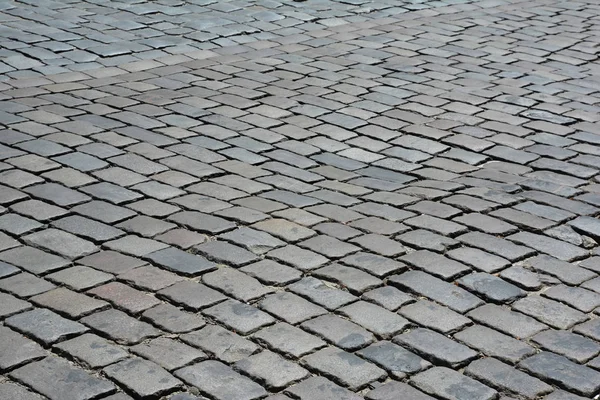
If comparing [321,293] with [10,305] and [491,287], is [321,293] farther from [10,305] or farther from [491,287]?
[10,305]

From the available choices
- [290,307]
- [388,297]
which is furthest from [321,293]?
[388,297]

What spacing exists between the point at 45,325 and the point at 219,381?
833 millimetres

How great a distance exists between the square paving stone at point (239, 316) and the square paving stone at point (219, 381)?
290mm

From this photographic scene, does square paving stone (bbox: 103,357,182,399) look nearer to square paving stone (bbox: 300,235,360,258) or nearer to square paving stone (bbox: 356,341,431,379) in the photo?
square paving stone (bbox: 356,341,431,379)

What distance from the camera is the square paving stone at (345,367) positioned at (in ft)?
11.8

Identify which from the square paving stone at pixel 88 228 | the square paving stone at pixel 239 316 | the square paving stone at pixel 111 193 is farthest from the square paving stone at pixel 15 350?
the square paving stone at pixel 111 193

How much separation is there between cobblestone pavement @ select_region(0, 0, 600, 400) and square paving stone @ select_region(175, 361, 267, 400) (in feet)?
0.04

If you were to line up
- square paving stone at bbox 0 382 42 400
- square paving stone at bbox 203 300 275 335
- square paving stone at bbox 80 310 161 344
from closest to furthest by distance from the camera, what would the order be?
1. square paving stone at bbox 0 382 42 400
2. square paving stone at bbox 80 310 161 344
3. square paving stone at bbox 203 300 275 335

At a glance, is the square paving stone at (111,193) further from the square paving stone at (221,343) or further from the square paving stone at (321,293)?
the square paving stone at (221,343)

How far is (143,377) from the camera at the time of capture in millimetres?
3553

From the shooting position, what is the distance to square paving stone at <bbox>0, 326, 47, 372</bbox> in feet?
11.8

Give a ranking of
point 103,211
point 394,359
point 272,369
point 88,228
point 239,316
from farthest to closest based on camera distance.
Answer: point 103,211
point 88,228
point 239,316
point 394,359
point 272,369

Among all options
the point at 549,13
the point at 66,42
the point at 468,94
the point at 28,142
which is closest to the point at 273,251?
the point at 28,142

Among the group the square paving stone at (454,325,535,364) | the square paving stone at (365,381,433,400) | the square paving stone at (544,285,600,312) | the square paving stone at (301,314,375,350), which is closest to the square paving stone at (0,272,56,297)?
the square paving stone at (301,314,375,350)
